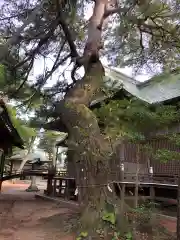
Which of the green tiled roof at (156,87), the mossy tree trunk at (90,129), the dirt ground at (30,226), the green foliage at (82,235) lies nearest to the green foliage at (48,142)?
the green tiled roof at (156,87)

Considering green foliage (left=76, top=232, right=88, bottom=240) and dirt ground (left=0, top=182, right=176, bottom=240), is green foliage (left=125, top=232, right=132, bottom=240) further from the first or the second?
dirt ground (left=0, top=182, right=176, bottom=240)

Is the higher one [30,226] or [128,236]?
[128,236]

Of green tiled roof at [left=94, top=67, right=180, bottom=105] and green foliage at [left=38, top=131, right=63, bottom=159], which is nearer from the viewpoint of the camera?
green tiled roof at [left=94, top=67, right=180, bottom=105]

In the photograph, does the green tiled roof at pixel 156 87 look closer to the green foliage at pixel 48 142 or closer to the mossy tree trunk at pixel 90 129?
the mossy tree trunk at pixel 90 129

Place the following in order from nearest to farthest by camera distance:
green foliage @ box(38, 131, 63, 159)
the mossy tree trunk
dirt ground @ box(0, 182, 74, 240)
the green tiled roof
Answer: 1. the mossy tree trunk
2. dirt ground @ box(0, 182, 74, 240)
3. the green tiled roof
4. green foliage @ box(38, 131, 63, 159)

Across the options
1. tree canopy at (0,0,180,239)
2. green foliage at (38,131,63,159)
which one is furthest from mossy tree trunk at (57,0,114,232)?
green foliage at (38,131,63,159)

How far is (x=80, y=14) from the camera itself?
8.24 metres

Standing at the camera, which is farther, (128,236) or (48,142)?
(48,142)

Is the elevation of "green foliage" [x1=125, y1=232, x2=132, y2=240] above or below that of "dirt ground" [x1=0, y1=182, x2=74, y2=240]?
above

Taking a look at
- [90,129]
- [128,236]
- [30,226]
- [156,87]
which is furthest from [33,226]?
[156,87]

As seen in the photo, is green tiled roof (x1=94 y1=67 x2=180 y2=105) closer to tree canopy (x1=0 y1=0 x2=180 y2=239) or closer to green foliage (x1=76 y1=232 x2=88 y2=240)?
tree canopy (x1=0 y1=0 x2=180 y2=239)

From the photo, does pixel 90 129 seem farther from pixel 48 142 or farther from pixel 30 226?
pixel 48 142

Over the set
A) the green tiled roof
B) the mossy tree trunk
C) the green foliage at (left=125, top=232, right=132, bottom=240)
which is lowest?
the green foliage at (left=125, top=232, right=132, bottom=240)

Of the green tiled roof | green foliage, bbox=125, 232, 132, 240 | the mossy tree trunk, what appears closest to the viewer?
green foliage, bbox=125, 232, 132, 240
